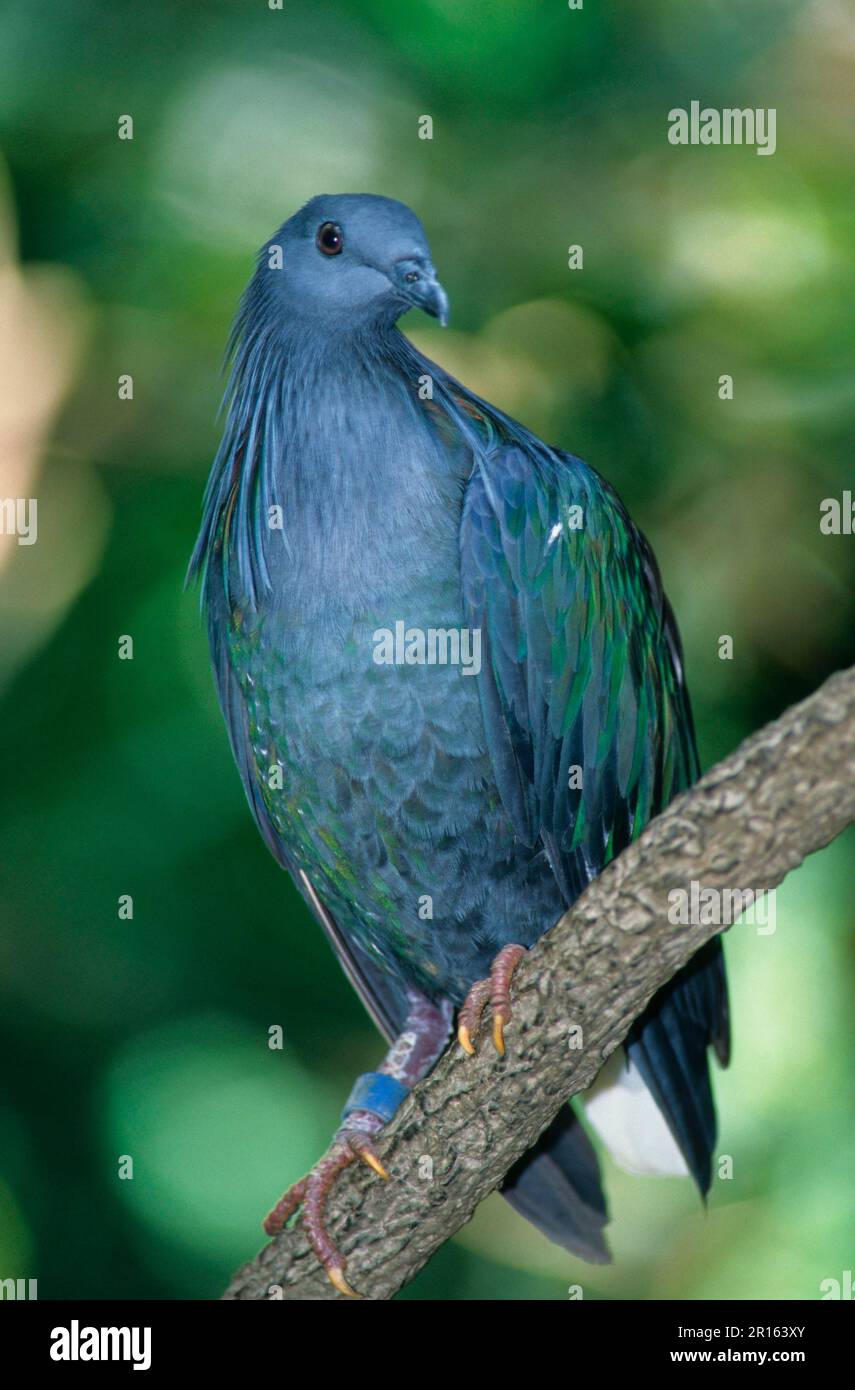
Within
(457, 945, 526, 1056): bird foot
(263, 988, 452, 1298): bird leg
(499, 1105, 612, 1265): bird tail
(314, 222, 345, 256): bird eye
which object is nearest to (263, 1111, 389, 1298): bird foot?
(263, 988, 452, 1298): bird leg

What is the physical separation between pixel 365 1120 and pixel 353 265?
1381mm

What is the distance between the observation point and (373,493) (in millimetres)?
1907

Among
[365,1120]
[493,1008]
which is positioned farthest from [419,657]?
[365,1120]

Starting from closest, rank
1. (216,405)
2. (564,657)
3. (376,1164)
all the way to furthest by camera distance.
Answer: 1. (376,1164)
2. (564,657)
3. (216,405)

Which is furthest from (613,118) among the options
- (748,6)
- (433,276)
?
(433,276)

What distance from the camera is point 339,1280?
1.77 meters

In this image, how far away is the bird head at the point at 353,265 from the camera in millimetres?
1912

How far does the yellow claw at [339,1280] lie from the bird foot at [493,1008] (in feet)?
1.43

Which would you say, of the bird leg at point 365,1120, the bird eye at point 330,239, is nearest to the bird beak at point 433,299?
the bird eye at point 330,239

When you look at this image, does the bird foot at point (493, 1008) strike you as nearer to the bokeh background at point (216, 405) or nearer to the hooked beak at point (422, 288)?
the hooked beak at point (422, 288)

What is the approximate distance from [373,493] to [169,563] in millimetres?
1056

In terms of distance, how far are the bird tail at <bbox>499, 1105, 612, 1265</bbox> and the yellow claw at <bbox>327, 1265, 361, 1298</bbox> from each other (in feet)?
1.55

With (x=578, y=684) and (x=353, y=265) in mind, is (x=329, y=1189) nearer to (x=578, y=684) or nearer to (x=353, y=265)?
(x=578, y=684)

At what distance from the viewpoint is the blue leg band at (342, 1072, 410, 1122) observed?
200 cm
